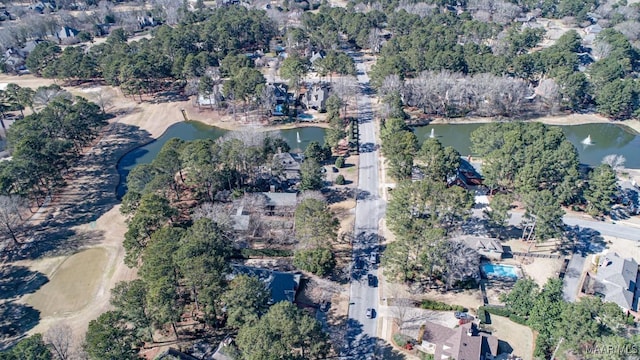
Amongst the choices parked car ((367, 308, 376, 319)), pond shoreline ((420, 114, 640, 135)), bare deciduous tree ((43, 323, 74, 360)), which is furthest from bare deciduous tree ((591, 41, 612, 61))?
bare deciduous tree ((43, 323, 74, 360))

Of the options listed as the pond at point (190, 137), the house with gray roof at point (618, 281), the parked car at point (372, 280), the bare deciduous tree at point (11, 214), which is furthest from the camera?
the pond at point (190, 137)

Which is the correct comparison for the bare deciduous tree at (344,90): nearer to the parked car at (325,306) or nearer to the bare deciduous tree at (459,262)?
the bare deciduous tree at (459,262)

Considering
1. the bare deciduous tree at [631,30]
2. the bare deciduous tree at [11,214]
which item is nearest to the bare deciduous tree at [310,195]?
the bare deciduous tree at [11,214]

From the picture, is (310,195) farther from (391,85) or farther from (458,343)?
(391,85)

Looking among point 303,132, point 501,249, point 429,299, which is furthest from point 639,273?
point 303,132

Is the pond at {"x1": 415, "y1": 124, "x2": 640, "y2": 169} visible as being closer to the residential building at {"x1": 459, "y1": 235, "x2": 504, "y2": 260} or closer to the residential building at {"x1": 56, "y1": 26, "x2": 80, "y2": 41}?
the residential building at {"x1": 459, "y1": 235, "x2": 504, "y2": 260}

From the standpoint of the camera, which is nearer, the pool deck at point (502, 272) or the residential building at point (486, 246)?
the pool deck at point (502, 272)
